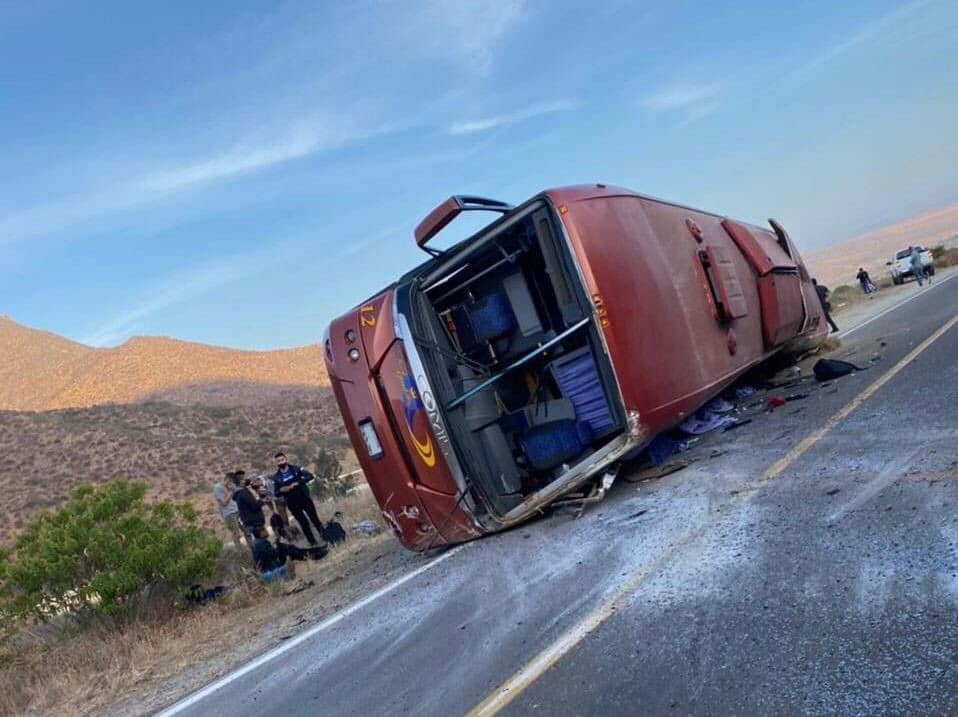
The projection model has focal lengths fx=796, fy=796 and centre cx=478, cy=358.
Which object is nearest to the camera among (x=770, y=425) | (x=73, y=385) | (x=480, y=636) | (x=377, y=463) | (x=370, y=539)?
(x=480, y=636)

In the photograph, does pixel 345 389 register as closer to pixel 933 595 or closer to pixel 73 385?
pixel 933 595

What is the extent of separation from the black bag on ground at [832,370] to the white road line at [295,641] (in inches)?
198

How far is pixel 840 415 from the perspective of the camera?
695 cm

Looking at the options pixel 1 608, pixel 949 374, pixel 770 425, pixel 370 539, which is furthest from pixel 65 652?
pixel 949 374

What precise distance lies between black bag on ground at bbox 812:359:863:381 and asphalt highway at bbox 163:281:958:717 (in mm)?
2216

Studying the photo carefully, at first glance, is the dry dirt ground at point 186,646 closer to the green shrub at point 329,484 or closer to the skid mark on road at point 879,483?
the skid mark on road at point 879,483

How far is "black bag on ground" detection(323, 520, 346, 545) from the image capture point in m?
10.2

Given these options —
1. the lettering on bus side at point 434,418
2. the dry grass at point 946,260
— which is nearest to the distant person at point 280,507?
the lettering on bus side at point 434,418

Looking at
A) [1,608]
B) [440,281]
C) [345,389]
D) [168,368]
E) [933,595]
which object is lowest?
[933,595]

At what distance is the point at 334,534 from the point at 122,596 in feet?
8.89

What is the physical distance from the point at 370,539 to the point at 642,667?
6.80 metres

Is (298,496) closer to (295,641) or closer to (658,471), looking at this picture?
(295,641)

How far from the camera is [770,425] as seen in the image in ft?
24.5

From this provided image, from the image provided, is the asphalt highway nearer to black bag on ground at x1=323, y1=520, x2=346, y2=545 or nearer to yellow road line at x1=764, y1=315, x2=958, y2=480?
yellow road line at x1=764, y1=315, x2=958, y2=480
